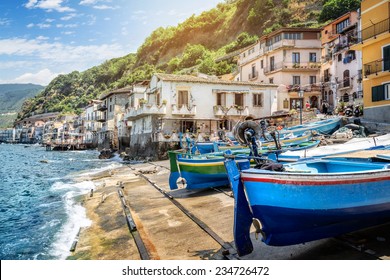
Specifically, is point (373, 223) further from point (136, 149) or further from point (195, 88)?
point (136, 149)

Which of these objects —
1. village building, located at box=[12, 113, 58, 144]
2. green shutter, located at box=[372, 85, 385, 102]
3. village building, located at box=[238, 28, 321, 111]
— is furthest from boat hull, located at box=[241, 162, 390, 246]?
village building, located at box=[12, 113, 58, 144]

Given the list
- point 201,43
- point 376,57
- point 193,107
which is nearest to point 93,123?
point 201,43

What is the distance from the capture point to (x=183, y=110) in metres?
25.5

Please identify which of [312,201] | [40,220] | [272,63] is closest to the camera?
[312,201]

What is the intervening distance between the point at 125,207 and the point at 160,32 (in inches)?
2747

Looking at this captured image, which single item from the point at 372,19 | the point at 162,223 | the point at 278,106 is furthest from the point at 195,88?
the point at 162,223

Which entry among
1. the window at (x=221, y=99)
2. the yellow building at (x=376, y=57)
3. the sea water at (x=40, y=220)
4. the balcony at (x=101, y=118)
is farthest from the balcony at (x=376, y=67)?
the balcony at (x=101, y=118)

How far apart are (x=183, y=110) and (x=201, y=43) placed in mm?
44967

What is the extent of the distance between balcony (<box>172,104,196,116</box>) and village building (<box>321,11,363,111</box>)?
12.7 metres

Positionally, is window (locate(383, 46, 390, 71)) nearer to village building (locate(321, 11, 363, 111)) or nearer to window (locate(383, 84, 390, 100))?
window (locate(383, 84, 390, 100))

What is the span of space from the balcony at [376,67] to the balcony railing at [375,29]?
1499 millimetres

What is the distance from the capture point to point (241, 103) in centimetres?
2777

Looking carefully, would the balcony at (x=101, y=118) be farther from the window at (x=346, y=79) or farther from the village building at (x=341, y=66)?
the window at (x=346, y=79)

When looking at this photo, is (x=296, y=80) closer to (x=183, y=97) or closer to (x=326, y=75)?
(x=326, y=75)
